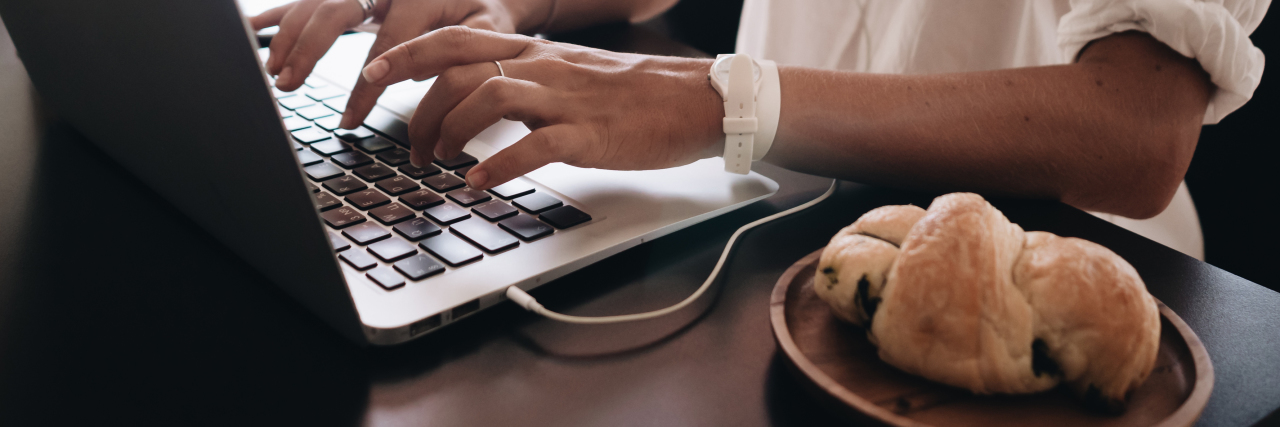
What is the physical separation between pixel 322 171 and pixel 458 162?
0.10m

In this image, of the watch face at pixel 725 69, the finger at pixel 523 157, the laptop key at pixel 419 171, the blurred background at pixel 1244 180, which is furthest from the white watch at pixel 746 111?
the blurred background at pixel 1244 180

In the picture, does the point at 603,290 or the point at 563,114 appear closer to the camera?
the point at 603,290

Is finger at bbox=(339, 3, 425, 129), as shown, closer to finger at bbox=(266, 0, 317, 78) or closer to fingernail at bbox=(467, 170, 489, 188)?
finger at bbox=(266, 0, 317, 78)

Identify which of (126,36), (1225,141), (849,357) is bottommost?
(1225,141)

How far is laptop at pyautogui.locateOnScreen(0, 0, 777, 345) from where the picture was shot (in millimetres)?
282

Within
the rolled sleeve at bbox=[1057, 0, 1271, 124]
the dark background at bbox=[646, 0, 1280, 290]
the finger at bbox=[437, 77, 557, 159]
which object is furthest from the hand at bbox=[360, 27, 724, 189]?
the dark background at bbox=[646, 0, 1280, 290]

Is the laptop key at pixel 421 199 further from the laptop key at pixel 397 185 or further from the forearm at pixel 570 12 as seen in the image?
the forearm at pixel 570 12

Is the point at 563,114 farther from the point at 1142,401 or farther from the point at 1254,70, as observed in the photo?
the point at 1254,70

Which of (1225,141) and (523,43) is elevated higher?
(523,43)

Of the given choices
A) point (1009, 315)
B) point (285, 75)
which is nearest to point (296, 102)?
point (285, 75)

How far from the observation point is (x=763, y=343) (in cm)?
35

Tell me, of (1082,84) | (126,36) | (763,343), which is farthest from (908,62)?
(126,36)

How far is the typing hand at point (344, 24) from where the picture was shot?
26.8 inches

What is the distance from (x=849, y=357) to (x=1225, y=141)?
881 millimetres
